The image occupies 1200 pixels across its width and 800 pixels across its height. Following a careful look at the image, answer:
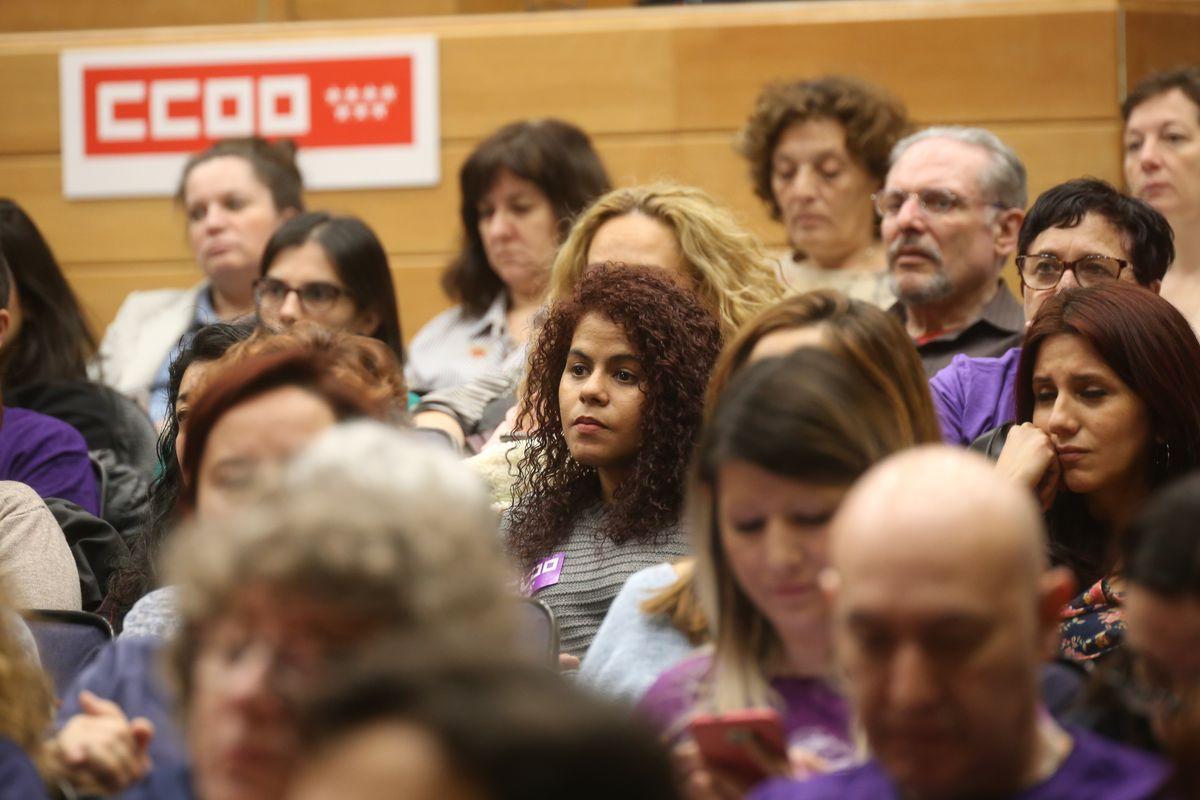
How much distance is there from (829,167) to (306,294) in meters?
1.43

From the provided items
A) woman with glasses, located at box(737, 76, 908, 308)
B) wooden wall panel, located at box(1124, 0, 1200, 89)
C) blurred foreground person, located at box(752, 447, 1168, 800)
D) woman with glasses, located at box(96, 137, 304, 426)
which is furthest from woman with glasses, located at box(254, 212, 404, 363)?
blurred foreground person, located at box(752, 447, 1168, 800)

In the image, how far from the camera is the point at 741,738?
5.52 ft

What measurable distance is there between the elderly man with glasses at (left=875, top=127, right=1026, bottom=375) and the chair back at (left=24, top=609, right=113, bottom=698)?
199 cm

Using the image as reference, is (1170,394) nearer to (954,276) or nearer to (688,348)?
(688,348)

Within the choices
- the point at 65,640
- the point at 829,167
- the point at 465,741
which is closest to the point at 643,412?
the point at 65,640

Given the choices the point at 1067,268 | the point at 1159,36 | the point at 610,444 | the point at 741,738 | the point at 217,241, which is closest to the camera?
the point at 741,738

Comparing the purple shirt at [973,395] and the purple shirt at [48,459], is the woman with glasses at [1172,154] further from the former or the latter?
the purple shirt at [48,459]

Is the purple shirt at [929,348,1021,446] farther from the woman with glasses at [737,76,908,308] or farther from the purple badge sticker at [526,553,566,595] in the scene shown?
the woman with glasses at [737,76,908,308]

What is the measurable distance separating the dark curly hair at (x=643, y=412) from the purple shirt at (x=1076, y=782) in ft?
3.70

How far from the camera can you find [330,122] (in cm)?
555

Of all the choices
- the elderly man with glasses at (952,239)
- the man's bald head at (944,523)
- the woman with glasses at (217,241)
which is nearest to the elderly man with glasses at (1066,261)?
the elderly man with glasses at (952,239)

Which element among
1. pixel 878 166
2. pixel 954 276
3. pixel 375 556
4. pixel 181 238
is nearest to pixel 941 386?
pixel 954 276

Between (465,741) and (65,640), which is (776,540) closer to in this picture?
(465,741)

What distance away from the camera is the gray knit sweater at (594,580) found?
104 inches
